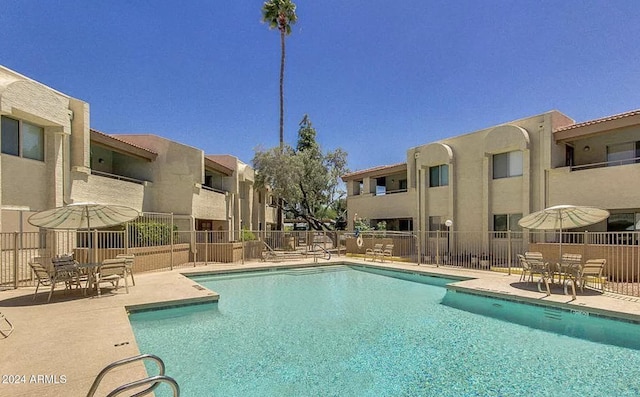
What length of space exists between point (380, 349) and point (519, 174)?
15.1m

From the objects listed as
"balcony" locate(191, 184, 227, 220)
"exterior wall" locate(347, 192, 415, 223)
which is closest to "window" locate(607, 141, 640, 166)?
"exterior wall" locate(347, 192, 415, 223)

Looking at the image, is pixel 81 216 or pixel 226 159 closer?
pixel 81 216

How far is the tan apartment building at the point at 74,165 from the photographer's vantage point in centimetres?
1203

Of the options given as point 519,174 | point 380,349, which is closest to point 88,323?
point 380,349

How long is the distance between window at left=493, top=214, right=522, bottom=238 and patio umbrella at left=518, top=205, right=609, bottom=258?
686 cm

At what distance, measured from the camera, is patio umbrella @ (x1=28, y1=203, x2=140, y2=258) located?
30.8 ft

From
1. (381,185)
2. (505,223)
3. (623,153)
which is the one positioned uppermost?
(623,153)

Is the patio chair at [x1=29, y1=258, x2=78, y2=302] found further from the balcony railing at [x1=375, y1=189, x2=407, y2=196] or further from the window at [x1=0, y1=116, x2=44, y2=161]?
the balcony railing at [x1=375, y1=189, x2=407, y2=196]

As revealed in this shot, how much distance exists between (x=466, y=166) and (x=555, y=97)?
5.57 metres

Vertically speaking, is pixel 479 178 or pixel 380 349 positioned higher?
pixel 479 178

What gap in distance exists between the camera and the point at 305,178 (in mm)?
28656

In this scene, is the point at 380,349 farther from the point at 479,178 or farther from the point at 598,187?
the point at 479,178

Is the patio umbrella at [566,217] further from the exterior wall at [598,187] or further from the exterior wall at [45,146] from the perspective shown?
the exterior wall at [45,146]

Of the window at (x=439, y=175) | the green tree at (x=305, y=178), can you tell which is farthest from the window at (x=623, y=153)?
the green tree at (x=305, y=178)
